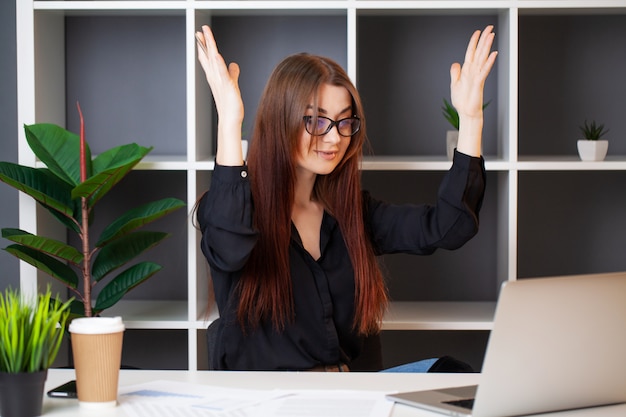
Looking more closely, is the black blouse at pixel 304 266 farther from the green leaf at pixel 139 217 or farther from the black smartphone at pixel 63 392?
the black smartphone at pixel 63 392

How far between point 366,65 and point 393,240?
3.08 feet

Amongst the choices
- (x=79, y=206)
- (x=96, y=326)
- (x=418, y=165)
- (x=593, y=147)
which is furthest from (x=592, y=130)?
(x=96, y=326)

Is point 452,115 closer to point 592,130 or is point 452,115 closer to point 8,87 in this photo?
point 592,130

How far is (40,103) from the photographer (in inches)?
119

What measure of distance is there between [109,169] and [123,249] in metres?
0.38

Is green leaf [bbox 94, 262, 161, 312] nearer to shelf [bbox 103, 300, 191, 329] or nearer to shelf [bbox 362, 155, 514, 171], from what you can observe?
shelf [bbox 103, 300, 191, 329]

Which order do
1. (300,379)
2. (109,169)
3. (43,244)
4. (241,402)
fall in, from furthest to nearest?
(43,244) < (109,169) < (300,379) < (241,402)

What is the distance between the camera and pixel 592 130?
303 cm

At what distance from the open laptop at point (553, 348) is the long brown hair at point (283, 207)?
842mm

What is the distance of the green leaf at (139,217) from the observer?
2820 mm

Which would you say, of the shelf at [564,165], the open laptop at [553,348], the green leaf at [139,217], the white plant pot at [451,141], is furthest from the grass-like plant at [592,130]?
the open laptop at [553,348]

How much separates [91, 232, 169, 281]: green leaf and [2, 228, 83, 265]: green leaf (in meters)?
0.11

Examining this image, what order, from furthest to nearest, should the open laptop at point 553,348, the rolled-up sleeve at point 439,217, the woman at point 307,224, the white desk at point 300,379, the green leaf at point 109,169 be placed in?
the green leaf at point 109,169, the rolled-up sleeve at point 439,217, the woman at point 307,224, the white desk at point 300,379, the open laptop at point 553,348

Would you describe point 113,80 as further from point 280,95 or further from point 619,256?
point 619,256
